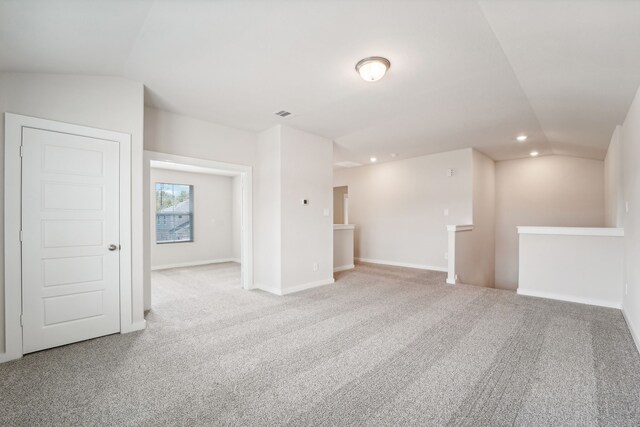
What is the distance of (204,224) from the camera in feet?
25.3

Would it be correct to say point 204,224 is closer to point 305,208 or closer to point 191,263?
point 191,263

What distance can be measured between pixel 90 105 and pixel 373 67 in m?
2.76

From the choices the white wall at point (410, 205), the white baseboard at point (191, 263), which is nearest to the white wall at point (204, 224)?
the white baseboard at point (191, 263)

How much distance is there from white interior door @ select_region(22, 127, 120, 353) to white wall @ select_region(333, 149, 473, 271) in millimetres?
5736

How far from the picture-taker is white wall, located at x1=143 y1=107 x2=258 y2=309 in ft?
12.7

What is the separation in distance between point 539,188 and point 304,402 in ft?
23.6

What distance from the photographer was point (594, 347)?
271 centimetres

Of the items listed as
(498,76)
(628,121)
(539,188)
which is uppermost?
(498,76)

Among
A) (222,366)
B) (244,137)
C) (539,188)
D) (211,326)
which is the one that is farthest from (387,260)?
(222,366)

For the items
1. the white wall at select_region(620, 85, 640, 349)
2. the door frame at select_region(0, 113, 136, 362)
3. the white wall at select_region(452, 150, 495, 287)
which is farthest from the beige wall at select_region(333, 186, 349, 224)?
the door frame at select_region(0, 113, 136, 362)

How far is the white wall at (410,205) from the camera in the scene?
20.7ft

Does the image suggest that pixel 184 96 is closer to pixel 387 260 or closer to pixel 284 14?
pixel 284 14

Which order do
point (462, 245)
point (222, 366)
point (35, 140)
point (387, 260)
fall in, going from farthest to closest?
point (387, 260)
point (462, 245)
point (35, 140)
point (222, 366)

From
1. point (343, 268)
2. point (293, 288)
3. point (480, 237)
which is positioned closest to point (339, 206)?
point (343, 268)
